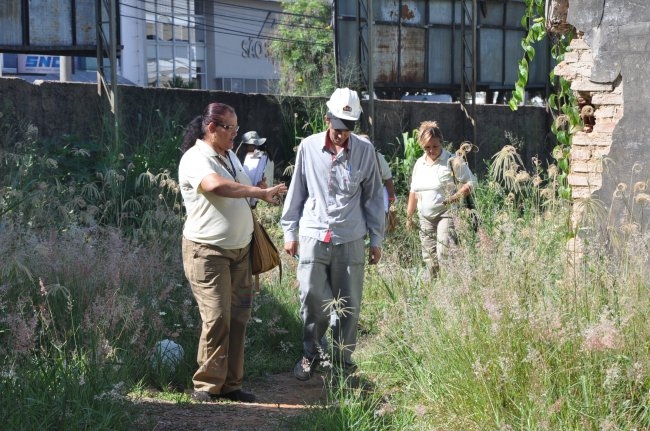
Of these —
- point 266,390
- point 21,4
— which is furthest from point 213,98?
point 266,390

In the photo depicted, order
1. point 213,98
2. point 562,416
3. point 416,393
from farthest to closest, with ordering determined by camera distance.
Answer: point 213,98, point 416,393, point 562,416

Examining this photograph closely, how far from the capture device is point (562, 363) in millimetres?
4926

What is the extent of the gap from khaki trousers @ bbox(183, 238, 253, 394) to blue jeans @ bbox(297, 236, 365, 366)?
475 mm

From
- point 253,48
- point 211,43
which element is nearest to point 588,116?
point 211,43

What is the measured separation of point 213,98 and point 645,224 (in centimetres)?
755

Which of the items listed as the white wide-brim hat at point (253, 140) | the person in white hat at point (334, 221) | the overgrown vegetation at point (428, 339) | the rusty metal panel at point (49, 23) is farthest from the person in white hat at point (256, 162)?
the person in white hat at point (334, 221)

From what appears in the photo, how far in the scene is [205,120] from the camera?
638 centimetres

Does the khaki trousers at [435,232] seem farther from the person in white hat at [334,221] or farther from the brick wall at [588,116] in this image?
the person in white hat at [334,221]

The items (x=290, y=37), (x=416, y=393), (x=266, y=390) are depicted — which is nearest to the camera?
(x=416, y=393)

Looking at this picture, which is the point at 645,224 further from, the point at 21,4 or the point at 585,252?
the point at 21,4

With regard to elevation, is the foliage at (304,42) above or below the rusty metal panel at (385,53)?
above

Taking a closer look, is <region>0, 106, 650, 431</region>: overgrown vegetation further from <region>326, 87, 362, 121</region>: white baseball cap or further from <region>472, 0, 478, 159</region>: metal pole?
<region>472, 0, 478, 159</region>: metal pole

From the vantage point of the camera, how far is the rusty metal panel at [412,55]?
1772 cm

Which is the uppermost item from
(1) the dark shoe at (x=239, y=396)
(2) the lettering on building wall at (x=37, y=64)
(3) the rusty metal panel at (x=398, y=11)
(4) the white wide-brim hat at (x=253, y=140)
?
(2) the lettering on building wall at (x=37, y=64)
